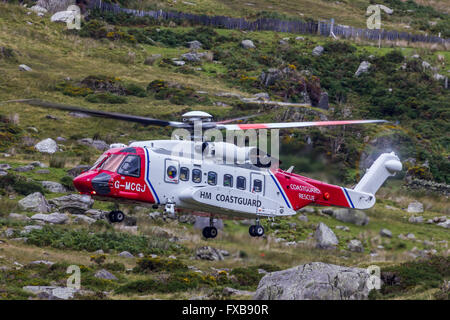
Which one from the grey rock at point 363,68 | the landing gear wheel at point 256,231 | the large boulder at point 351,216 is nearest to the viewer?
the landing gear wheel at point 256,231

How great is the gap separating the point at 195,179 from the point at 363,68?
5028cm

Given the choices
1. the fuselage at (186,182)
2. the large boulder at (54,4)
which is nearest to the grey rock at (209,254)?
the fuselage at (186,182)

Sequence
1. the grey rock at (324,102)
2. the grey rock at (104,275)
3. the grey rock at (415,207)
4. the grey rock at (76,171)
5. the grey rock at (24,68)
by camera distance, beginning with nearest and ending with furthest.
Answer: the grey rock at (104,275) → the grey rock at (76,171) → the grey rock at (415,207) → the grey rock at (24,68) → the grey rock at (324,102)

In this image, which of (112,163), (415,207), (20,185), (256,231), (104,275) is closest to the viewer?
(112,163)

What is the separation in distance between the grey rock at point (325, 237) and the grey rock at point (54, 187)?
1400 cm

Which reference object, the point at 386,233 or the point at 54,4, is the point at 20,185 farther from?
the point at 54,4

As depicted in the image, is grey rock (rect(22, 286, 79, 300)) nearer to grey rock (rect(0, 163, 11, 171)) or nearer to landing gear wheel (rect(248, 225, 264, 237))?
landing gear wheel (rect(248, 225, 264, 237))

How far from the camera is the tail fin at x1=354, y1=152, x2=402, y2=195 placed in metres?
34.0

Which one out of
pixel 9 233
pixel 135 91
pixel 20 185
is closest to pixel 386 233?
pixel 9 233

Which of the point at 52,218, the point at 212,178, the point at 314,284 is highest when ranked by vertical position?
the point at 212,178

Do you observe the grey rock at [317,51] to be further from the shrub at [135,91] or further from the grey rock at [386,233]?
the grey rock at [386,233]

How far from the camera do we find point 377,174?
34.2m

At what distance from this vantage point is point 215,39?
76.8m

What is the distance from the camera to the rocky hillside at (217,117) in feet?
109
